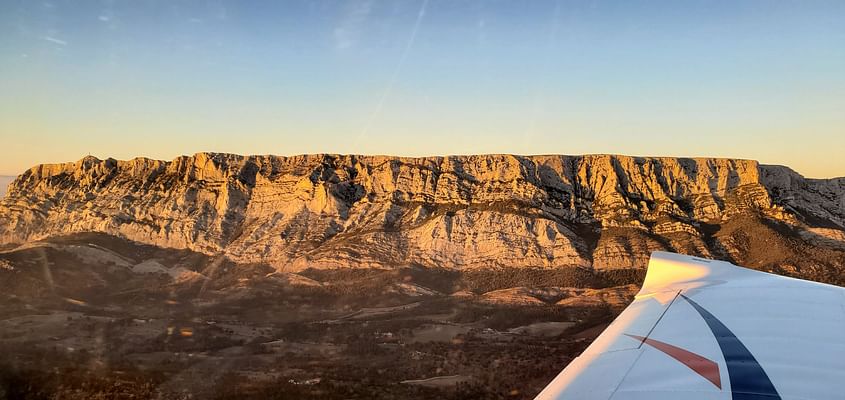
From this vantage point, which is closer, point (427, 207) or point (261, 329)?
point (261, 329)

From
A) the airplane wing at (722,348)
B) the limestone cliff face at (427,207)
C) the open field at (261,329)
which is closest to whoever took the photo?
the airplane wing at (722,348)

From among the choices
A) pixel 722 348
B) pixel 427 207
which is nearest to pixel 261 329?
pixel 427 207

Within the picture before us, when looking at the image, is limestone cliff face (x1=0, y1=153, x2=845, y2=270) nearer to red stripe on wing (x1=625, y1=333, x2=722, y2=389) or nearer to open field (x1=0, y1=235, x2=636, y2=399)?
open field (x1=0, y1=235, x2=636, y2=399)

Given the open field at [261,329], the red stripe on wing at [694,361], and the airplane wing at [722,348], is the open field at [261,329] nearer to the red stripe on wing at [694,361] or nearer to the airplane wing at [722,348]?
the airplane wing at [722,348]

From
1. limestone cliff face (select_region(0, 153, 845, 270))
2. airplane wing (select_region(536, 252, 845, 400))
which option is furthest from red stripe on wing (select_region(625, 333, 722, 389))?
limestone cliff face (select_region(0, 153, 845, 270))

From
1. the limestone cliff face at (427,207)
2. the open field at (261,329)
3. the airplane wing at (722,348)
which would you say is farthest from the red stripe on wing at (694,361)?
the limestone cliff face at (427,207)

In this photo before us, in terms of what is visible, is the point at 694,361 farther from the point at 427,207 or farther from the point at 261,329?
the point at 427,207
